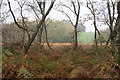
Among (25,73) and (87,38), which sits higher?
(87,38)

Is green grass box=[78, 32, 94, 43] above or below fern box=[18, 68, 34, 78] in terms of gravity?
above

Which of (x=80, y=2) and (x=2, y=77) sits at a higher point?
(x=80, y=2)

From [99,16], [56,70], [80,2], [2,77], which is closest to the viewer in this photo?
[2,77]

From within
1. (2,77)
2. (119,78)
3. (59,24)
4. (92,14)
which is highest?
(92,14)

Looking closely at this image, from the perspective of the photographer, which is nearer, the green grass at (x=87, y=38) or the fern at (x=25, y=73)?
the fern at (x=25, y=73)

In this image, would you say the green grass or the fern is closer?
the fern

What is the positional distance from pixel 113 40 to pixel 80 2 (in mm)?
11162

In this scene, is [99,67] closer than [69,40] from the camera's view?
Yes

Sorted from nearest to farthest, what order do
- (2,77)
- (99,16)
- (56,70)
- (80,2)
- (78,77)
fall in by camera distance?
(2,77), (78,77), (56,70), (99,16), (80,2)

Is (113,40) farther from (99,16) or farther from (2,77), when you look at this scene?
(99,16)

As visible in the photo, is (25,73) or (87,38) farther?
(87,38)

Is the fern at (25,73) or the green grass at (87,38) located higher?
the green grass at (87,38)

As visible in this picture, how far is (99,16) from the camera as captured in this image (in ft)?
Result: 39.1

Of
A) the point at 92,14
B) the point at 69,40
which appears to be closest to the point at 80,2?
the point at 92,14
